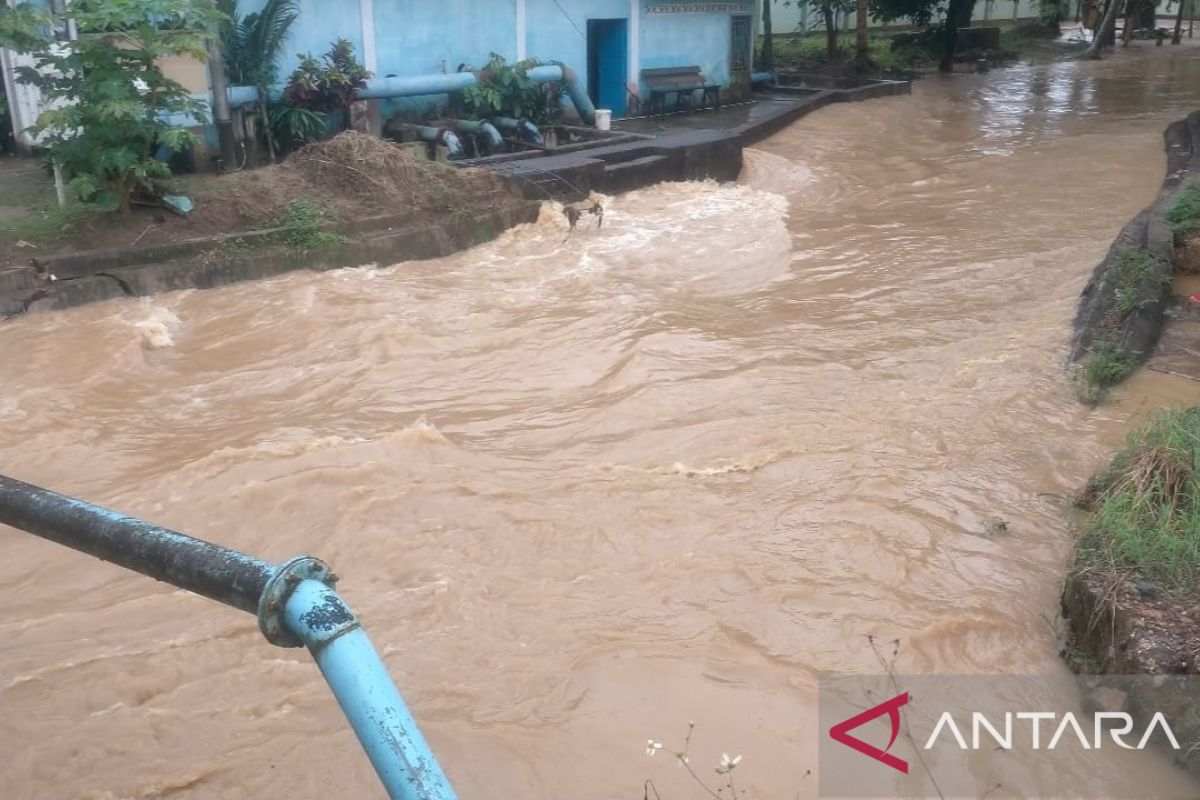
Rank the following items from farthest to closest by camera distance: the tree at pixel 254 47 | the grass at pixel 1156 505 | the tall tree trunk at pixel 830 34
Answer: the tall tree trunk at pixel 830 34
the tree at pixel 254 47
the grass at pixel 1156 505

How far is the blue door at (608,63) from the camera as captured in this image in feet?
57.9

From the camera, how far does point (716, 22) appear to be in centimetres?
1914

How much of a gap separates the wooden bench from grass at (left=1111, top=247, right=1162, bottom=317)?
1006 cm

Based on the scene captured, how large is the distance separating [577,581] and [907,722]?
173 centimetres

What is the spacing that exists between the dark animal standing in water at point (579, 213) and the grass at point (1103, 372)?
601 centimetres

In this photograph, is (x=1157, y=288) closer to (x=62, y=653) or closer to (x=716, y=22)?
(x=62, y=653)

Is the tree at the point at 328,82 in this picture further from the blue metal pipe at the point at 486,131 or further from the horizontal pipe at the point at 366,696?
the horizontal pipe at the point at 366,696

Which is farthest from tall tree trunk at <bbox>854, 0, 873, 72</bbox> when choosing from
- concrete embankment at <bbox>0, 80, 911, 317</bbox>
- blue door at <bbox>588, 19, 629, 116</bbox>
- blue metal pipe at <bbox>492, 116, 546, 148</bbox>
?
blue metal pipe at <bbox>492, 116, 546, 148</bbox>

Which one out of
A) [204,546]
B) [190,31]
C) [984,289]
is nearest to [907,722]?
[204,546]

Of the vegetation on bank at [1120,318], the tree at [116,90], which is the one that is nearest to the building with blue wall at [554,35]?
the tree at [116,90]

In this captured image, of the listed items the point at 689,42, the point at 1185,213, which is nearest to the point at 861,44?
the point at 689,42

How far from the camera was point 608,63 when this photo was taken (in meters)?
17.9

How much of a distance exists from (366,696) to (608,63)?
1731 cm

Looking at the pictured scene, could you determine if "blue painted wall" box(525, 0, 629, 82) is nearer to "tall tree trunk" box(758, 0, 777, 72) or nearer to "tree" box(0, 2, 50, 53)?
"tall tree trunk" box(758, 0, 777, 72)
